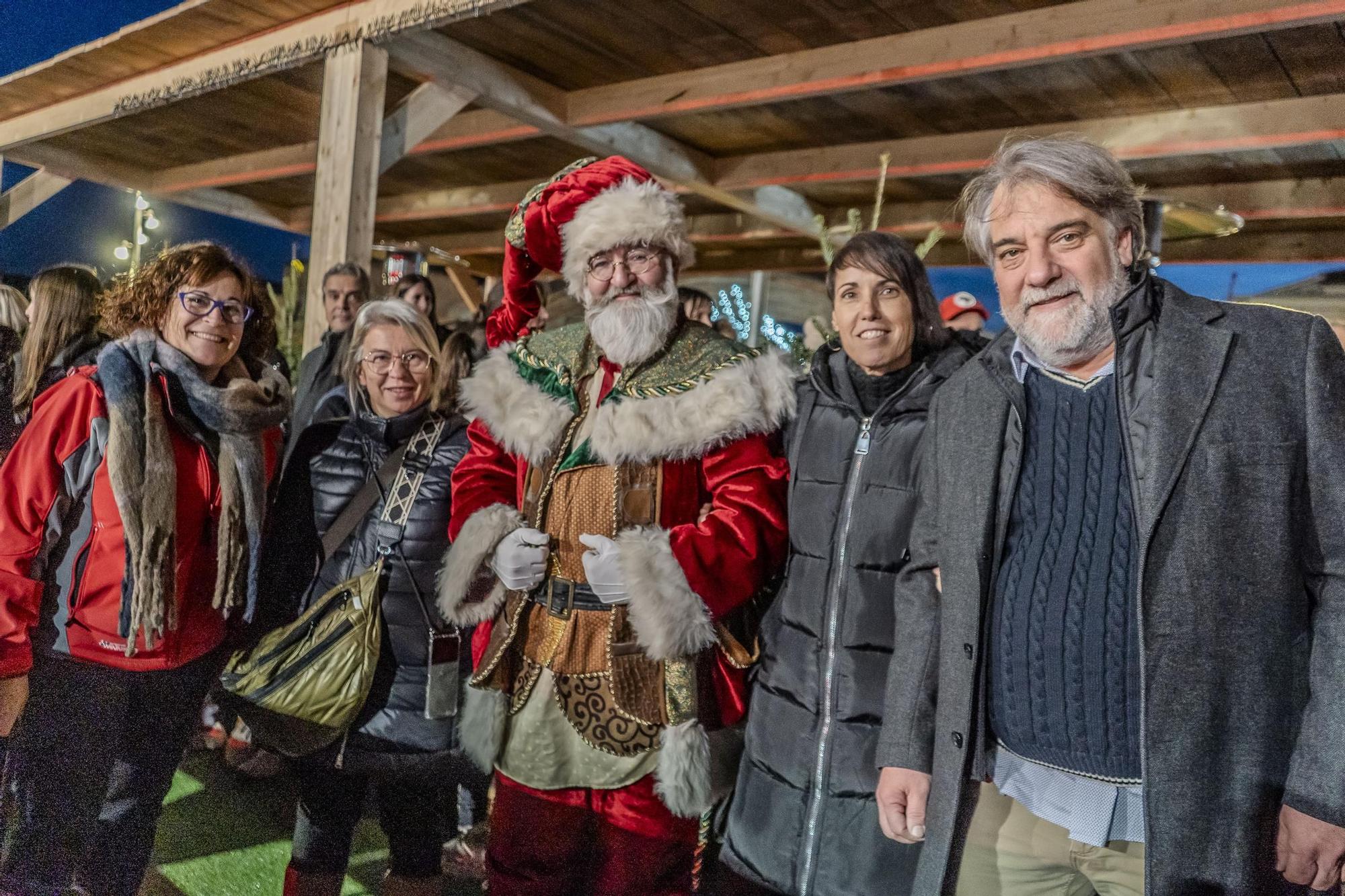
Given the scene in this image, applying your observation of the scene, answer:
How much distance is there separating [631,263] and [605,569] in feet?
2.27

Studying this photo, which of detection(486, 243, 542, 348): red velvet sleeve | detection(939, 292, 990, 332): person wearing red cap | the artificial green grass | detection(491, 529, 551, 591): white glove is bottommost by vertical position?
the artificial green grass

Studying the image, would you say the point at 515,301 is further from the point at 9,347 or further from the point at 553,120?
the point at 553,120

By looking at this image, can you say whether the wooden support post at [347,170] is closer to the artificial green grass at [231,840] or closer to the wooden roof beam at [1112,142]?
the artificial green grass at [231,840]

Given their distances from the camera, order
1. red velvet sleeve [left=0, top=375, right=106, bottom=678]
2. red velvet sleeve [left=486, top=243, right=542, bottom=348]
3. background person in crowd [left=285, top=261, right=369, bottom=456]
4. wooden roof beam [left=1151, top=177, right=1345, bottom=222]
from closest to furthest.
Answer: red velvet sleeve [left=0, top=375, right=106, bottom=678], red velvet sleeve [left=486, top=243, right=542, bottom=348], background person in crowd [left=285, top=261, right=369, bottom=456], wooden roof beam [left=1151, top=177, right=1345, bottom=222]

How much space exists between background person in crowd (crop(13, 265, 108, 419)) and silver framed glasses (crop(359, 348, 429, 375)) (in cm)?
72

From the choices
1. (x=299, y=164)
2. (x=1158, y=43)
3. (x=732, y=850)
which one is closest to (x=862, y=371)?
(x=732, y=850)

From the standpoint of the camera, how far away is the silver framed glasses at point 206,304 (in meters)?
2.22

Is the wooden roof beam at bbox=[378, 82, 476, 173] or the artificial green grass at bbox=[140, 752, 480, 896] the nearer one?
the artificial green grass at bbox=[140, 752, 480, 896]

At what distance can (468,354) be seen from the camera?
10.2 ft

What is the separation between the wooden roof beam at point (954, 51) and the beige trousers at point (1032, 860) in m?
3.16

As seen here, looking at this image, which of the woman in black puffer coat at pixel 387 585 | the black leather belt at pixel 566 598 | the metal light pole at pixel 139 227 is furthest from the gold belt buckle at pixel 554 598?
the metal light pole at pixel 139 227

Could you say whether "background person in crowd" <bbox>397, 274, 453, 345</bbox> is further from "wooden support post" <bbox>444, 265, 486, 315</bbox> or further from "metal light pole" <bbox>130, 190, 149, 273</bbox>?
"wooden support post" <bbox>444, 265, 486, 315</bbox>

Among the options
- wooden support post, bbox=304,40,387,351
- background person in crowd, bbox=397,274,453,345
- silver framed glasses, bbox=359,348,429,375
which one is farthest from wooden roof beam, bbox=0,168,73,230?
silver framed glasses, bbox=359,348,429,375

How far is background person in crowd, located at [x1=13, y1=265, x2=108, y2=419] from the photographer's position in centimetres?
248
